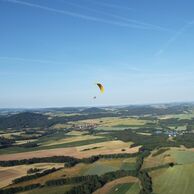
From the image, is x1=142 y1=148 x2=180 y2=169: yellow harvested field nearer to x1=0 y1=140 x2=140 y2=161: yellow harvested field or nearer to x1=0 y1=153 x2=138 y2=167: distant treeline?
x1=0 y1=153 x2=138 y2=167: distant treeline

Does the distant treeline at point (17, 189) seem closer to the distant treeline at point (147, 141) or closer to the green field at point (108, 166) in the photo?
the green field at point (108, 166)

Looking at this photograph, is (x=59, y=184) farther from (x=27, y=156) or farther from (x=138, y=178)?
(x=27, y=156)

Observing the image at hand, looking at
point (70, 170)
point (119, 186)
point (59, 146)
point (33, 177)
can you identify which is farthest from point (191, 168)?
point (59, 146)

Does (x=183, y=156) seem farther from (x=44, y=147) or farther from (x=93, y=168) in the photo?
(x=44, y=147)

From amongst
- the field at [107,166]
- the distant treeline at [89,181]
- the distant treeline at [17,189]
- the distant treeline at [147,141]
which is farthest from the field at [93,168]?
the distant treeline at [147,141]

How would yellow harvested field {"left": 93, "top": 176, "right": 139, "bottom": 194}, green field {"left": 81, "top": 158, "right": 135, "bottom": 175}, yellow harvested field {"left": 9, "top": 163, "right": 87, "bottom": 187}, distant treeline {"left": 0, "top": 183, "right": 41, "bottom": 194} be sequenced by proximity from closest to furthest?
yellow harvested field {"left": 93, "top": 176, "right": 139, "bottom": 194}, distant treeline {"left": 0, "top": 183, "right": 41, "bottom": 194}, yellow harvested field {"left": 9, "top": 163, "right": 87, "bottom": 187}, green field {"left": 81, "top": 158, "right": 135, "bottom": 175}

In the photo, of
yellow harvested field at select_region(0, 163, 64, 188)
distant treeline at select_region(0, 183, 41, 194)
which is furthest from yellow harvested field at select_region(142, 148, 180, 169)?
distant treeline at select_region(0, 183, 41, 194)

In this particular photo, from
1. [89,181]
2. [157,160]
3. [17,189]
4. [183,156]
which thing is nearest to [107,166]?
[157,160]
